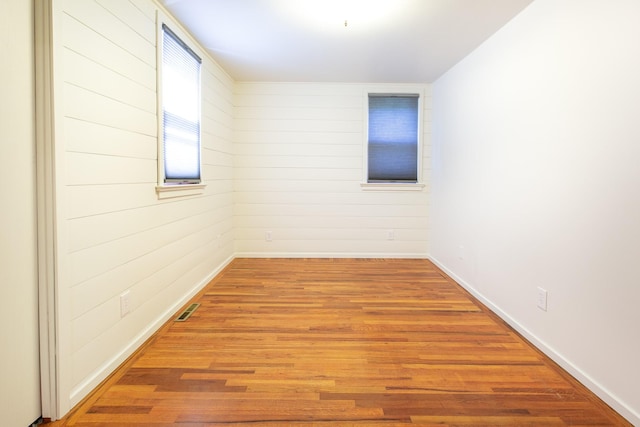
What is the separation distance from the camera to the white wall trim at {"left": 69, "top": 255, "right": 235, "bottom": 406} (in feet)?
5.70

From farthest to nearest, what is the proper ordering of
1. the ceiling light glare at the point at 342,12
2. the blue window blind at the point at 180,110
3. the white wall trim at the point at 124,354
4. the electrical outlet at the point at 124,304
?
the blue window blind at the point at 180,110 < the ceiling light glare at the point at 342,12 < the electrical outlet at the point at 124,304 < the white wall trim at the point at 124,354

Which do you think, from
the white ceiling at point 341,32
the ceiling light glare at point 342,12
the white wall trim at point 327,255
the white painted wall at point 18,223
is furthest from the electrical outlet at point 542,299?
the white painted wall at point 18,223

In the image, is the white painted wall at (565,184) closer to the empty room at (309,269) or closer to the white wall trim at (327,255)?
the empty room at (309,269)

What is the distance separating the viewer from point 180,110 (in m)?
2.95

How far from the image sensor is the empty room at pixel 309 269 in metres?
1.56

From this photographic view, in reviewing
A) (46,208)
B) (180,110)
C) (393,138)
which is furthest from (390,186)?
(46,208)

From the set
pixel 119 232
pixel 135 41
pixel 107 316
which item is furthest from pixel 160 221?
pixel 135 41

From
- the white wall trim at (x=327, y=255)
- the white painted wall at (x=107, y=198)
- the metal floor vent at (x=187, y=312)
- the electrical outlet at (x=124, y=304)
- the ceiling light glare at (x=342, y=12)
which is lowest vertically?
the metal floor vent at (x=187, y=312)

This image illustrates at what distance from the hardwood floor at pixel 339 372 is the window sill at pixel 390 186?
1.92m

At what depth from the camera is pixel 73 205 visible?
166cm

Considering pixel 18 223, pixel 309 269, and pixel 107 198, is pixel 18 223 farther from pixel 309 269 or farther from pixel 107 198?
pixel 309 269

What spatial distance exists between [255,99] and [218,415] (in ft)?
13.1

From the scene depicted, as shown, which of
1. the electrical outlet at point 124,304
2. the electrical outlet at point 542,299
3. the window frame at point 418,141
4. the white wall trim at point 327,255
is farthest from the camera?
the white wall trim at point 327,255

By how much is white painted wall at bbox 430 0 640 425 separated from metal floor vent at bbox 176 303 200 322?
2617mm
